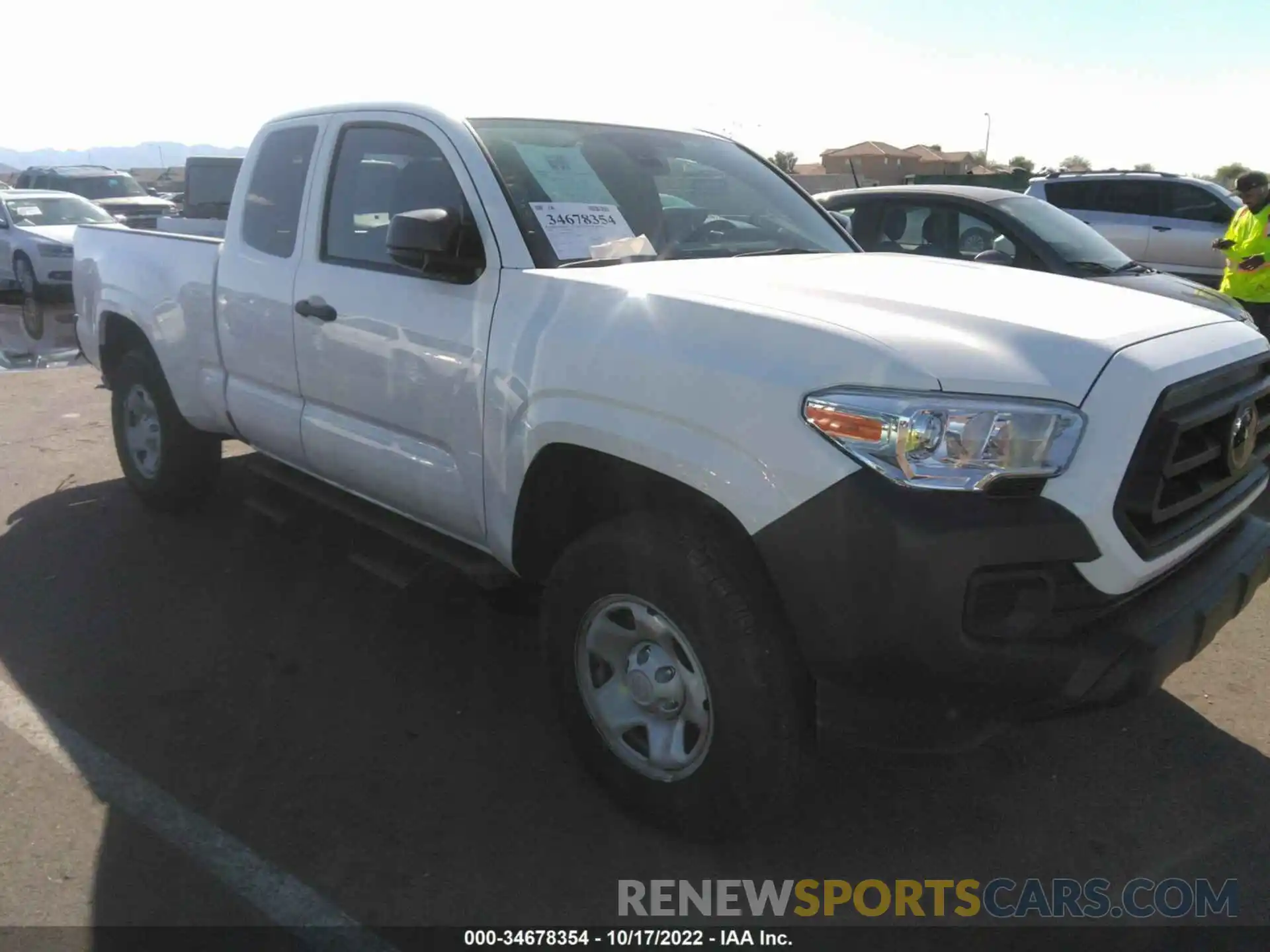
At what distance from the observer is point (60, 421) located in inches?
302

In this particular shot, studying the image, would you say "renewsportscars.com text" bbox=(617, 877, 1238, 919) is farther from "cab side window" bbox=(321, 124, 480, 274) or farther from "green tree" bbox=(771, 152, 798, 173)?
"green tree" bbox=(771, 152, 798, 173)

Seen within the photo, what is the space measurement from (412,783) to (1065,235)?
19.9ft

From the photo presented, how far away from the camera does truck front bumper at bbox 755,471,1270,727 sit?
2193 millimetres

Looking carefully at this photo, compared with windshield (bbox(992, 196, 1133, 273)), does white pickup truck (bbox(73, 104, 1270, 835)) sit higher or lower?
lower

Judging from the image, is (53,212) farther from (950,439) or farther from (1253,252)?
(950,439)

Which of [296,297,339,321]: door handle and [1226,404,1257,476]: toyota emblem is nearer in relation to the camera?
[1226,404,1257,476]: toyota emblem

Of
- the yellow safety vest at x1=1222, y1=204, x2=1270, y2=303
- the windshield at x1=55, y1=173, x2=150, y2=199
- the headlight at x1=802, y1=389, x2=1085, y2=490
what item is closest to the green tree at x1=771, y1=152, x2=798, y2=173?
the windshield at x1=55, y1=173, x2=150, y2=199

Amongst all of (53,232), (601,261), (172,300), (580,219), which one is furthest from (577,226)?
(53,232)

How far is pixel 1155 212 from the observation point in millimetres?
13133

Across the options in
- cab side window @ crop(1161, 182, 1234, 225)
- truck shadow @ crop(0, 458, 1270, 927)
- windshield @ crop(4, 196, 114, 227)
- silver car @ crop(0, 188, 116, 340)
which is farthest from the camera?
windshield @ crop(4, 196, 114, 227)

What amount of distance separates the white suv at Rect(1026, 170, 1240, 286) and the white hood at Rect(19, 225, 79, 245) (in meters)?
12.7

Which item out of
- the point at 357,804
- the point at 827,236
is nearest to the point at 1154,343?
the point at 827,236

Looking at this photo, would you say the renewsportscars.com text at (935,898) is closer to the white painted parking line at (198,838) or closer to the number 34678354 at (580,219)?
the white painted parking line at (198,838)

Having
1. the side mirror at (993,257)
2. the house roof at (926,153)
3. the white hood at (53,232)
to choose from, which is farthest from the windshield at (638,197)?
the house roof at (926,153)
